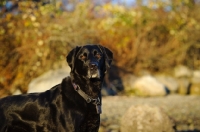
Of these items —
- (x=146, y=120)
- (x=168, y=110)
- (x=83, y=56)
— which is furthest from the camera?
(x=168, y=110)

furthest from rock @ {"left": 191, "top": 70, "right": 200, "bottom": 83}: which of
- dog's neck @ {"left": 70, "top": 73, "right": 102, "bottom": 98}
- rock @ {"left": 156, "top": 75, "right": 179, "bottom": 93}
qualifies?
dog's neck @ {"left": 70, "top": 73, "right": 102, "bottom": 98}

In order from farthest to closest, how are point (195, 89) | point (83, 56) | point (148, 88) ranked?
point (195, 89)
point (148, 88)
point (83, 56)

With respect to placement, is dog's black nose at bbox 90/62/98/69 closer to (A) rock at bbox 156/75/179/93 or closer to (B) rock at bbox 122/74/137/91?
(B) rock at bbox 122/74/137/91

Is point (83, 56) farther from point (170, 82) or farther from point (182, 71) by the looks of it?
point (182, 71)

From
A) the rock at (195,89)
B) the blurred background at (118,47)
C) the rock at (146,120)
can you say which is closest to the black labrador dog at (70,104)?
the rock at (146,120)

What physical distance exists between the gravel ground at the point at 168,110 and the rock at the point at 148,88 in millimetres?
Answer: 386

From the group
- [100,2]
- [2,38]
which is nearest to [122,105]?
[2,38]

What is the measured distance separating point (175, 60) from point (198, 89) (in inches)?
74.3

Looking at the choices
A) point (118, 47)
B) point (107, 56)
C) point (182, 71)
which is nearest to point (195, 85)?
point (182, 71)

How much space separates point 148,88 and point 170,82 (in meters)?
1.93

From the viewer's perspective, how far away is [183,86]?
573 inches

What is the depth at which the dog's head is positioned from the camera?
449 cm

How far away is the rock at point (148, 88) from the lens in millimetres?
13086

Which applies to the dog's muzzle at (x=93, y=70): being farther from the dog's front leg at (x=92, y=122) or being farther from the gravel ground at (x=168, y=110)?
the gravel ground at (x=168, y=110)
